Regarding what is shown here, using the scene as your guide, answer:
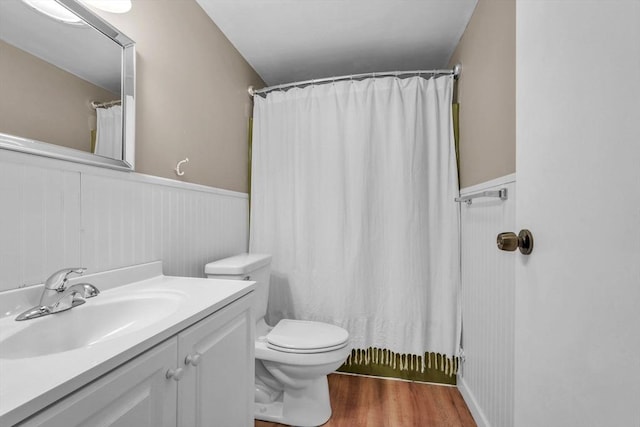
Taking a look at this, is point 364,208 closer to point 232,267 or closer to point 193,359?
point 232,267

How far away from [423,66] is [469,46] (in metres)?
0.59

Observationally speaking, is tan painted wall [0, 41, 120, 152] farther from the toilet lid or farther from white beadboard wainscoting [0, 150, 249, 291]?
the toilet lid

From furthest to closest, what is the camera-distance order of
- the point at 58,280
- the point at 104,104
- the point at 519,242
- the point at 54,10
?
the point at 104,104 → the point at 54,10 → the point at 58,280 → the point at 519,242

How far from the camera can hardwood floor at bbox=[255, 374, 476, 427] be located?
1.56 meters

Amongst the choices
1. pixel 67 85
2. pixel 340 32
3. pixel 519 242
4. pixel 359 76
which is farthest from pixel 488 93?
pixel 67 85

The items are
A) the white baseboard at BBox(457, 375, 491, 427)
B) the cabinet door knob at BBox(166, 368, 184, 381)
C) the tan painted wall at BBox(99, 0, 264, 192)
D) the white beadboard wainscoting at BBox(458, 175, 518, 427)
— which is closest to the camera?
the cabinet door knob at BBox(166, 368, 184, 381)

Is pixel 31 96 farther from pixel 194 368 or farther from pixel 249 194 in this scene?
pixel 249 194

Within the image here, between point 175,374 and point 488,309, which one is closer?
point 175,374

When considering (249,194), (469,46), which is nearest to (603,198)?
(469,46)

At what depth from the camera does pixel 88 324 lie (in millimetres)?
866

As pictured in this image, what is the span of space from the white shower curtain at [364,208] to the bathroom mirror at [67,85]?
1.08 metres

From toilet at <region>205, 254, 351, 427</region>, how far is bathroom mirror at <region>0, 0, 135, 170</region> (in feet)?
2.54

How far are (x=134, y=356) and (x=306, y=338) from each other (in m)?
1.08

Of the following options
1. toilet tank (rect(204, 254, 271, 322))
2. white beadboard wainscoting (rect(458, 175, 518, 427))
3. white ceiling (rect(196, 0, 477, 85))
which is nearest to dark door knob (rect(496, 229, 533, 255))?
white beadboard wainscoting (rect(458, 175, 518, 427))
